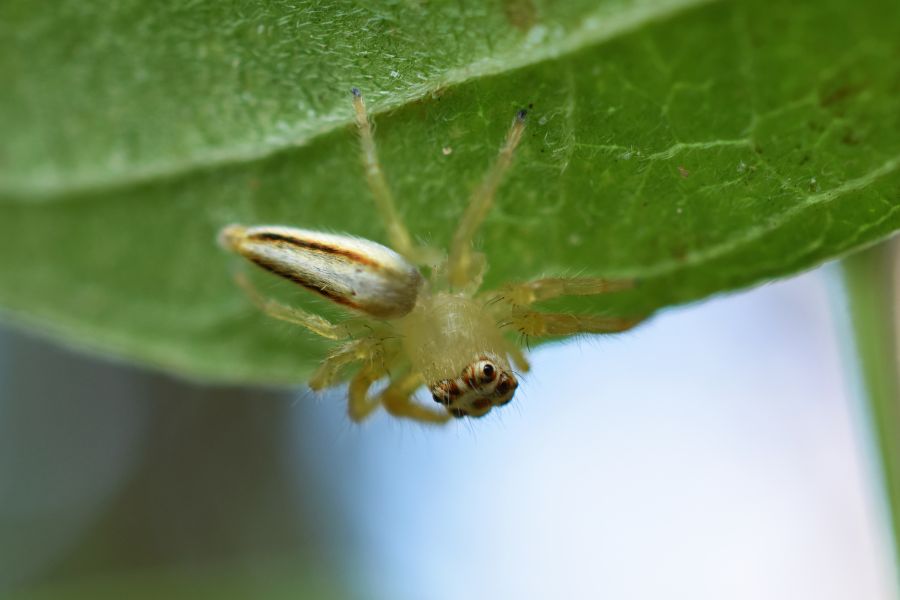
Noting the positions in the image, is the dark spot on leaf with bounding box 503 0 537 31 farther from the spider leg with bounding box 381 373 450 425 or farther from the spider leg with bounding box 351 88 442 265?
the spider leg with bounding box 381 373 450 425

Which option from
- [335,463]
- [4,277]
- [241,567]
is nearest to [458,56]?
[4,277]

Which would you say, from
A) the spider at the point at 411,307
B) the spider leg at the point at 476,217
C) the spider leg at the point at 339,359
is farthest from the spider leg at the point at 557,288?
the spider leg at the point at 339,359

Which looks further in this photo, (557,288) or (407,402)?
(407,402)

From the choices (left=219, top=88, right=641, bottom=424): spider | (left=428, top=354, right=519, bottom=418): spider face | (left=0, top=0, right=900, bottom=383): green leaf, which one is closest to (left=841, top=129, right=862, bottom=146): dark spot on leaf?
(left=0, top=0, right=900, bottom=383): green leaf

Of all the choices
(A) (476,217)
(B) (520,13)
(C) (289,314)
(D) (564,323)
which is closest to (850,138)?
(B) (520,13)

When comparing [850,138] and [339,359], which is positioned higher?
[339,359]

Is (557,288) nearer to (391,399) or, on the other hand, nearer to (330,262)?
(330,262)

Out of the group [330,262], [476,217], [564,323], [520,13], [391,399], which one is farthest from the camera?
[391,399]
